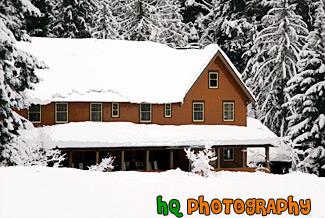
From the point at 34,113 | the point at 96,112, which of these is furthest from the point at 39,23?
the point at 96,112

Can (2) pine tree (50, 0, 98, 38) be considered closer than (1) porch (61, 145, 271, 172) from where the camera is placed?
No

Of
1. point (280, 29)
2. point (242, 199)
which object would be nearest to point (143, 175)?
point (242, 199)

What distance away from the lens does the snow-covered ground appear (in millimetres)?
13078

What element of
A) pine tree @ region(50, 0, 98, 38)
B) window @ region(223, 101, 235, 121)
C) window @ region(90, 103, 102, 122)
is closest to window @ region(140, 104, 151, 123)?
window @ region(90, 103, 102, 122)

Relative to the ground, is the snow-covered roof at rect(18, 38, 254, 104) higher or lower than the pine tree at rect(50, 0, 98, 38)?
lower

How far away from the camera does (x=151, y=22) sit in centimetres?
4947

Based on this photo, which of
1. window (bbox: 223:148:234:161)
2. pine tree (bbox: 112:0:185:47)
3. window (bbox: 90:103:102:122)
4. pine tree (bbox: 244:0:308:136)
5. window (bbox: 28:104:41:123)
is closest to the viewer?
window (bbox: 28:104:41:123)

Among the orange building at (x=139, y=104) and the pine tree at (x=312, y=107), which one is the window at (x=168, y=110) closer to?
the orange building at (x=139, y=104)

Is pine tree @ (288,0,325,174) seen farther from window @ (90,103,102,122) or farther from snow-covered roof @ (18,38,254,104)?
window @ (90,103,102,122)

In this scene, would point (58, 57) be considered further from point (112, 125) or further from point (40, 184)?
point (40, 184)

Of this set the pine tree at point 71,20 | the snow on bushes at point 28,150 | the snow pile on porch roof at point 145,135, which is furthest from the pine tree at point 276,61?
the snow on bushes at point 28,150

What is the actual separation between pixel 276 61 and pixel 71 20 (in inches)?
901

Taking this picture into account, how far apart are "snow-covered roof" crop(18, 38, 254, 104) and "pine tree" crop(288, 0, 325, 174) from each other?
4.39 m

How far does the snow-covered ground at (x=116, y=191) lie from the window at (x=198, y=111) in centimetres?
1466
